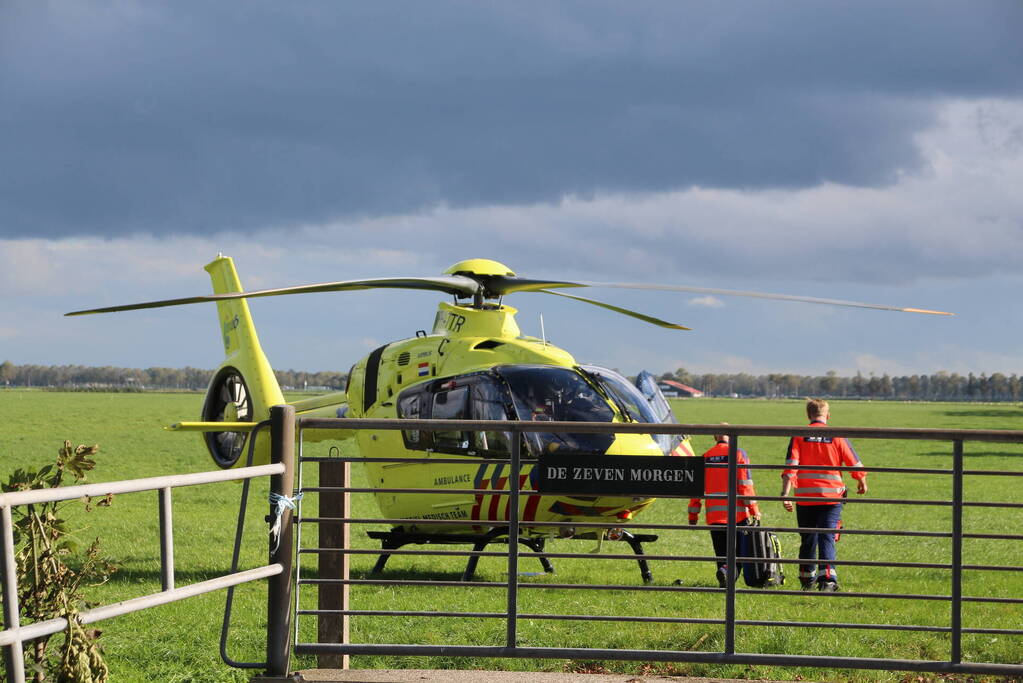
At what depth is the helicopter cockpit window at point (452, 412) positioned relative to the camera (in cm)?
1155

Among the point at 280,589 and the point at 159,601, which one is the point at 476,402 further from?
the point at 159,601

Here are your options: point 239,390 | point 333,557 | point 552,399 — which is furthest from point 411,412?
point 333,557

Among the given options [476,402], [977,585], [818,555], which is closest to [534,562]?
[476,402]

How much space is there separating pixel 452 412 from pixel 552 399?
1.16 m

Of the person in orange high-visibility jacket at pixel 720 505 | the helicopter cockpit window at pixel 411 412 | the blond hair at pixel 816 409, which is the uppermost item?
the blond hair at pixel 816 409


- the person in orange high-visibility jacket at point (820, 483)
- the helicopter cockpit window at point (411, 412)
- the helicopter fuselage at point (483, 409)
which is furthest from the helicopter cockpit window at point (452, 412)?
the person in orange high-visibility jacket at point (820, 483)

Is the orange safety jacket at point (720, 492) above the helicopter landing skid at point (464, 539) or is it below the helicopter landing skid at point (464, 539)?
above

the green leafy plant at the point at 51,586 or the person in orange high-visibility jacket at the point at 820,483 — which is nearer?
the green leafy plant at the point at 51,586

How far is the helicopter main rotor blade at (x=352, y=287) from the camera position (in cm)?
1001

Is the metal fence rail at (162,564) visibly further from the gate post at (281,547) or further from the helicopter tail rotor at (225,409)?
the helicopter tail rotor at (225,409)

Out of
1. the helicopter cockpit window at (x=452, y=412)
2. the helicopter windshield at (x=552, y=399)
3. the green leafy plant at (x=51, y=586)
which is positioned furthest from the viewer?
the helicopter cockpit window at (x=452, y=412)

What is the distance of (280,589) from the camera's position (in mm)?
6184

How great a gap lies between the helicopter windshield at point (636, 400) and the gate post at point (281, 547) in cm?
555

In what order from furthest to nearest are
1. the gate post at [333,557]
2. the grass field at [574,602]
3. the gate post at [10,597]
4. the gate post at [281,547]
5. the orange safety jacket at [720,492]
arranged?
the orange safety jacket at [720,492], the grass field at [574,602], the gate post at [333,557], the gate post at [281,547], the gate post at [10,597]
